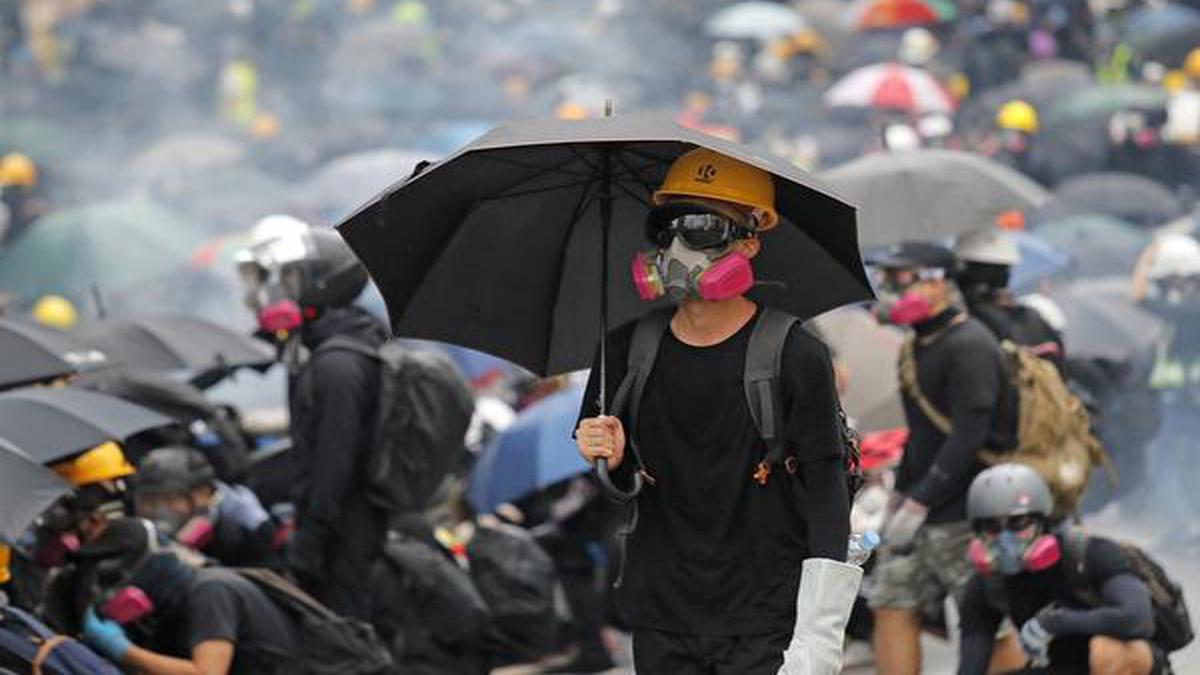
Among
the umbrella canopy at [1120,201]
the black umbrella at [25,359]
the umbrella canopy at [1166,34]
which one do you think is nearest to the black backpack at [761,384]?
the black umbrella at [25,359]

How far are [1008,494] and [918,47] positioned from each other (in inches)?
801

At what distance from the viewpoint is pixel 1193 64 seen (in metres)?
23.5

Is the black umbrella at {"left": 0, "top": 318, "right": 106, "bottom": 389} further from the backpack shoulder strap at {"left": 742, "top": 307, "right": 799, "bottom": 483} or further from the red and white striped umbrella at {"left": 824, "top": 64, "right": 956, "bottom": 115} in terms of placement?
the red and white striped umbrella at {"left": 824, "top": 64, "right": 956, "bottom": 115}

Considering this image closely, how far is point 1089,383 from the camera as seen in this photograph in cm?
1302

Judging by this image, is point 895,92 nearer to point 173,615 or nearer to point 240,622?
point 240,622

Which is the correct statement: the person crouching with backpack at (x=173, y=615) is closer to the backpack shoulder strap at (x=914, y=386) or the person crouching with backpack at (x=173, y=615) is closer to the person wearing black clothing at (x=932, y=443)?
the person wearing black clothing at (x=932, y=443)

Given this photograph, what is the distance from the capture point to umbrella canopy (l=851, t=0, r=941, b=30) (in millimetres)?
29266

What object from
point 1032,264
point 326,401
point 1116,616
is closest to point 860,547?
point 1116,616

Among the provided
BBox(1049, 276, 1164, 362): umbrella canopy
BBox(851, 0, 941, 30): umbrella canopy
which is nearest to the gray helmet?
BBox(1049, 276, 1164, 362): umbrella canopy

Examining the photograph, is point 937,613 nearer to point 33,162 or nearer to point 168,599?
point 168,599

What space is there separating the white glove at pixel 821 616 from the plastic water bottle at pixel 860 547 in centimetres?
16

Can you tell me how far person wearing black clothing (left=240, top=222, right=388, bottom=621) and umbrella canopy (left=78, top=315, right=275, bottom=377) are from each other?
2.34m

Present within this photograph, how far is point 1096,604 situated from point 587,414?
114 inches

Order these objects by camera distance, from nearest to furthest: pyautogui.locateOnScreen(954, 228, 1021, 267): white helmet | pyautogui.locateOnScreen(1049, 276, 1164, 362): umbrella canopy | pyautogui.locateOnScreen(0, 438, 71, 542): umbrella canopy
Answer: pyautogui.locateOnScreen(0, 438, 71, 542): umbrella canopy < pyautogui.locateOnScreen(954, 228, 1021, 267): white helmet < pyautogui.locateOnScreen(1049, 276, 1164, 362): umbrella canopy
